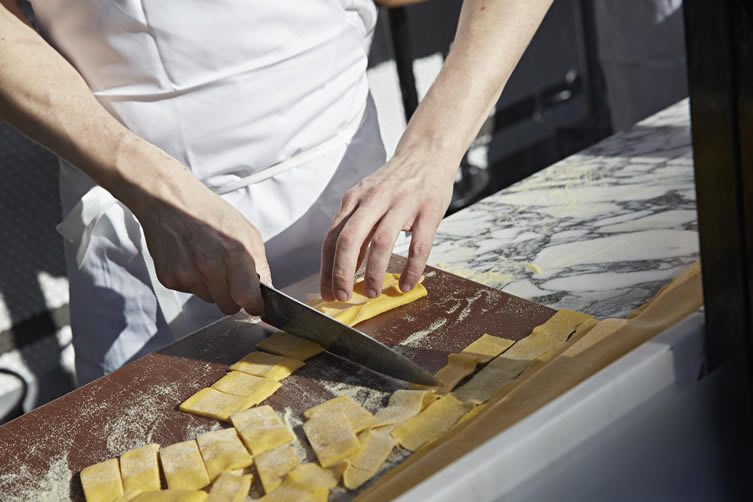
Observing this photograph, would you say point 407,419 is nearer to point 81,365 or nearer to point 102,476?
point 102,476

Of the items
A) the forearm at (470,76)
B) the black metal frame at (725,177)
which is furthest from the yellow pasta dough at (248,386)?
the black metal frame at (725,177)

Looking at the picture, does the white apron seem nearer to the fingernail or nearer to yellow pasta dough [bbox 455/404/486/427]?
the fingernail

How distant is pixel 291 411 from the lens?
1.31 metres

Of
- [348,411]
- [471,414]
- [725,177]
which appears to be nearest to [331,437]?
[348,411]

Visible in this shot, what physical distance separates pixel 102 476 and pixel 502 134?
4.28 meters

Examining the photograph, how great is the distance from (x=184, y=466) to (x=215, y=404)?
0.52ft

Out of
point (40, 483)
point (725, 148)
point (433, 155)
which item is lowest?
point (40, 483)

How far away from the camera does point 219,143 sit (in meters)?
1.77

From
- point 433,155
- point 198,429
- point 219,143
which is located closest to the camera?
point 198,429

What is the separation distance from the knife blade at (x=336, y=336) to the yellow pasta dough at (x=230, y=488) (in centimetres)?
28

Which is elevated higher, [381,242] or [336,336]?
[381,242]

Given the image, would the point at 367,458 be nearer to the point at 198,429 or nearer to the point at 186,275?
the point at 198,429

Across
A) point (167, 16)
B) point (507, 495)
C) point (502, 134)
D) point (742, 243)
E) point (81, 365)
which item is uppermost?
point (167, 16)

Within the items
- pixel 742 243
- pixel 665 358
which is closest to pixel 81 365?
pixel 665 358
